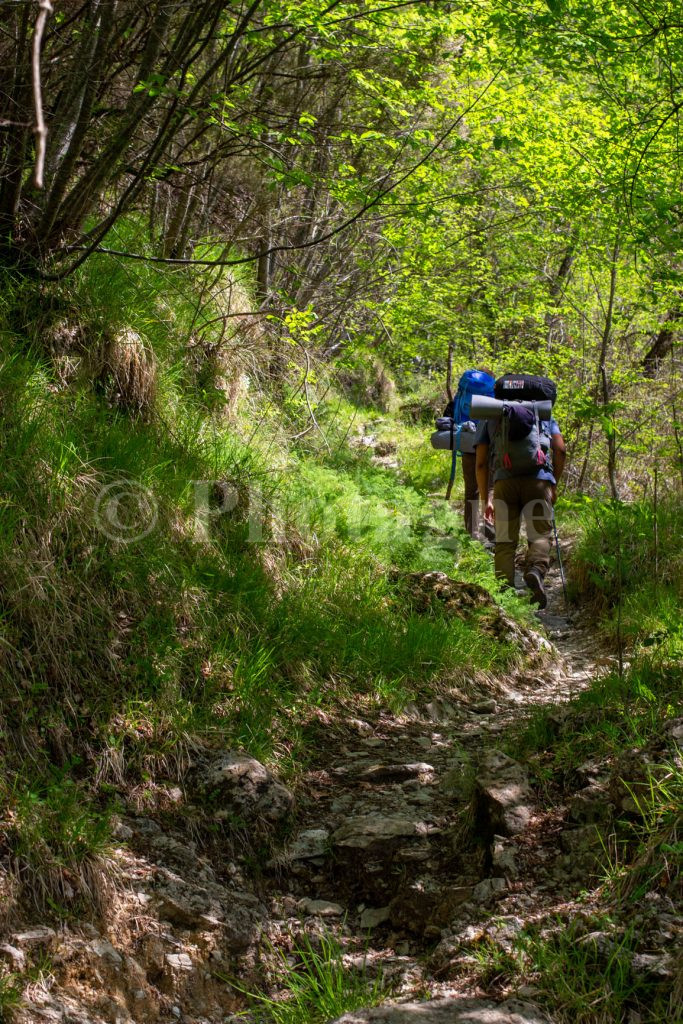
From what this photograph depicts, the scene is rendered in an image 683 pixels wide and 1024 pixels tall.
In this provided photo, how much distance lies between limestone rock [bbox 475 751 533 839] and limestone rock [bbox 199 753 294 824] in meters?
0.89

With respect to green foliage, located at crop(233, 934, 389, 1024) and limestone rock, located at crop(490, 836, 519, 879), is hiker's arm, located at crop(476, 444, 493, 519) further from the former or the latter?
green foliage, located at crop(233, 934, 389, 1024)

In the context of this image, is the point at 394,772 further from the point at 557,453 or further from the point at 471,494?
the point at 471,494

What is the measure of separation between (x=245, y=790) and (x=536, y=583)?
4480 millimetres

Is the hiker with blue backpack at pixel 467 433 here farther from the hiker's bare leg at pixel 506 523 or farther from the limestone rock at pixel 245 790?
the limestone rock at pixel 245 790

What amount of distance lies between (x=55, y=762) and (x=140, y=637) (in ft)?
2.71

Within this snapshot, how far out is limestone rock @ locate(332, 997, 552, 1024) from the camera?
2.39m

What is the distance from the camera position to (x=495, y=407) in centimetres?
729

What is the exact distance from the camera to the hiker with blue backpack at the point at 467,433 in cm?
912

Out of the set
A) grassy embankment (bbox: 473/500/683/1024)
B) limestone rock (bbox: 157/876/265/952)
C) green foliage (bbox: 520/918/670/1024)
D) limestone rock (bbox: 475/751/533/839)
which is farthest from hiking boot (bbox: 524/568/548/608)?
green foliage (bbox: 520/918/670/1024)

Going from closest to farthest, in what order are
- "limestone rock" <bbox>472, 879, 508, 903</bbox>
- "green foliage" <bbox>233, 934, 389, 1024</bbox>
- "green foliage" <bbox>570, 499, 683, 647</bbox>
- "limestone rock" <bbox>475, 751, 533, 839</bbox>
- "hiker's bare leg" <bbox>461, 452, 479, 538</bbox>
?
"green foliage" <bbox>233, 934, 389, 1024</bbox> < "limestone rock" <bbox>472, 879, 508, 903</bbox> < "limestone rock" <bbox>475, 751, 533, 839</bbox> < "green foliage" <bbox>570, 499, 683, 647</bbox> < "hiker's bare leg" <bbox>461, 452, 479, 538</bbox>

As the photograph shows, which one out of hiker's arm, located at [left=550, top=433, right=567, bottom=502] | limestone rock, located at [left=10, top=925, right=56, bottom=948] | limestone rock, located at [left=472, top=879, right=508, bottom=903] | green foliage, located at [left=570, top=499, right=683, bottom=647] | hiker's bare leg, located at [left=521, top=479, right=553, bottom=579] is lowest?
limestone rock, located at [left=472, top=879, right=508, bottom=903]

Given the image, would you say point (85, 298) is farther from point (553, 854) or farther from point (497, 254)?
point (497, 254)

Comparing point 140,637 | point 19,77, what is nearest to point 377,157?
point 19,77

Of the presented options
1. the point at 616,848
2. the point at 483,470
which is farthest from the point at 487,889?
the point at 483,470
